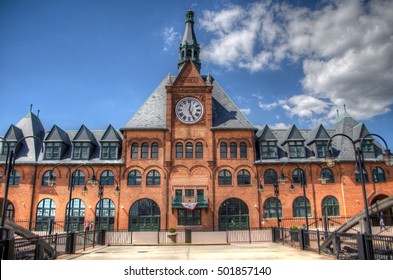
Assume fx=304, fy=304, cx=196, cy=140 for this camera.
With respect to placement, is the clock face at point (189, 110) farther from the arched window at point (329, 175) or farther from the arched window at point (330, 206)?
the arched window at point (330, 206)

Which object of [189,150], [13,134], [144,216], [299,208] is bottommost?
[144,216]

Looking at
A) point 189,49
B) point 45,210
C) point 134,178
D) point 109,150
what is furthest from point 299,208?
point 45,210

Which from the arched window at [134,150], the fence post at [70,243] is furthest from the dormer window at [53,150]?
the fence post at [70,243]

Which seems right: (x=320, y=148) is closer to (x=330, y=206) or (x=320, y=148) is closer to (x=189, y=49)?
(x=330, y=206)

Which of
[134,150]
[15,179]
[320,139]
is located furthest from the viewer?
[320,139]

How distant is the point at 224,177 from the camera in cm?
3628

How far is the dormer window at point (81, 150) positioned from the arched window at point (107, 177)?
3.25 meters

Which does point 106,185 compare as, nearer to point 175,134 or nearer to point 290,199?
point 175,134

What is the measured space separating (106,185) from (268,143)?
66.9 ft

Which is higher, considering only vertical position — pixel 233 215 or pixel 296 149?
pixel 296 149

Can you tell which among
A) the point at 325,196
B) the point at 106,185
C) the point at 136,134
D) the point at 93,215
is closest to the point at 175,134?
the point at 136,134

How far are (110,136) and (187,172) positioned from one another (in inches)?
427

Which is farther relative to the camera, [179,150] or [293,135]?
[293,135]
